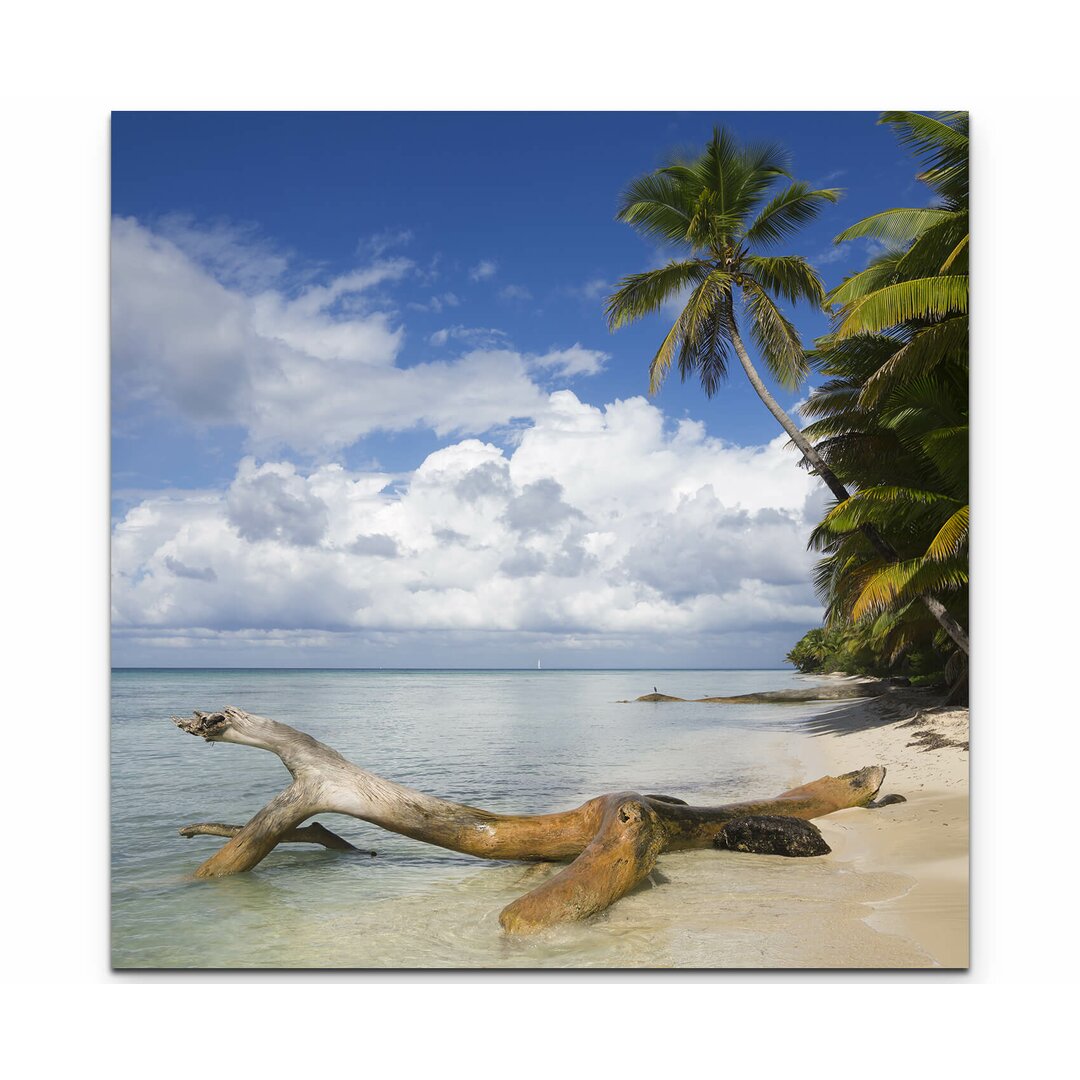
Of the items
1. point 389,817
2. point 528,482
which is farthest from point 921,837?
point 528,482

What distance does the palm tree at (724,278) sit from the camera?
5.41m

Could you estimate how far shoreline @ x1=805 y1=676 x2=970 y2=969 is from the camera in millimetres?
3680

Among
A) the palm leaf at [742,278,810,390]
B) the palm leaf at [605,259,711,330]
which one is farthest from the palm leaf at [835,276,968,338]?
the palm leaf at [605,259,711,330]

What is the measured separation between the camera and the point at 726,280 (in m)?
6.19

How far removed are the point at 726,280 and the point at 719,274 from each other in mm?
80

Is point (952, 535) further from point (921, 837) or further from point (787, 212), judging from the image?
point (787, 212)

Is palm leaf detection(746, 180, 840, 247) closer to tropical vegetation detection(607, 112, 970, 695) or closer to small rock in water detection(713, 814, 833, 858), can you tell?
tropical vegetation detection(607, 112, 970, 695)

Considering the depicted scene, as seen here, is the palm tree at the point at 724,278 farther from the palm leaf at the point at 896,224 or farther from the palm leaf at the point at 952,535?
the palm leaf at the point at 952,535

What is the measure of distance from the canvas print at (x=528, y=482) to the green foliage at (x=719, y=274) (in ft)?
0.12

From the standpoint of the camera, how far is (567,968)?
3.53m

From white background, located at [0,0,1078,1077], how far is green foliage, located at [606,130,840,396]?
1.35 m

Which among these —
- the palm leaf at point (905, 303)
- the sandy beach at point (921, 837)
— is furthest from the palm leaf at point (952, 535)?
the sandy beach at point (921, 837)
